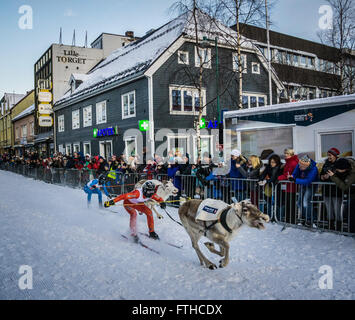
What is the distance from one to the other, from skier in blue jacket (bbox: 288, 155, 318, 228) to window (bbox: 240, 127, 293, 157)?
2046mm

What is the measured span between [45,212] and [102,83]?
1470cm

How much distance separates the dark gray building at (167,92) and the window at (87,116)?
78 mm

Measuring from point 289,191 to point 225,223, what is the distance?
10.1 feet

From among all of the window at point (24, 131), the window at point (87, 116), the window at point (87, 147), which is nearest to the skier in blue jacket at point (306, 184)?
the window at point (87, 147)

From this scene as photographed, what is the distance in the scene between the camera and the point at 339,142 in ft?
25.8

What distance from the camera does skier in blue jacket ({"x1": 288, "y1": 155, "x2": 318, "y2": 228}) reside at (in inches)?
265

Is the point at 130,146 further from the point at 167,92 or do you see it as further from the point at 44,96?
the point at 44,96

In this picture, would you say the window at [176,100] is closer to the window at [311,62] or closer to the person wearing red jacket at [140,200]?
the person wearing red jacket at [140,200]

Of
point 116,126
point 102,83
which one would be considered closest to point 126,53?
point 102,83

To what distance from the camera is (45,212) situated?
9.73 metres

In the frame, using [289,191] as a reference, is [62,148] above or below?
above
